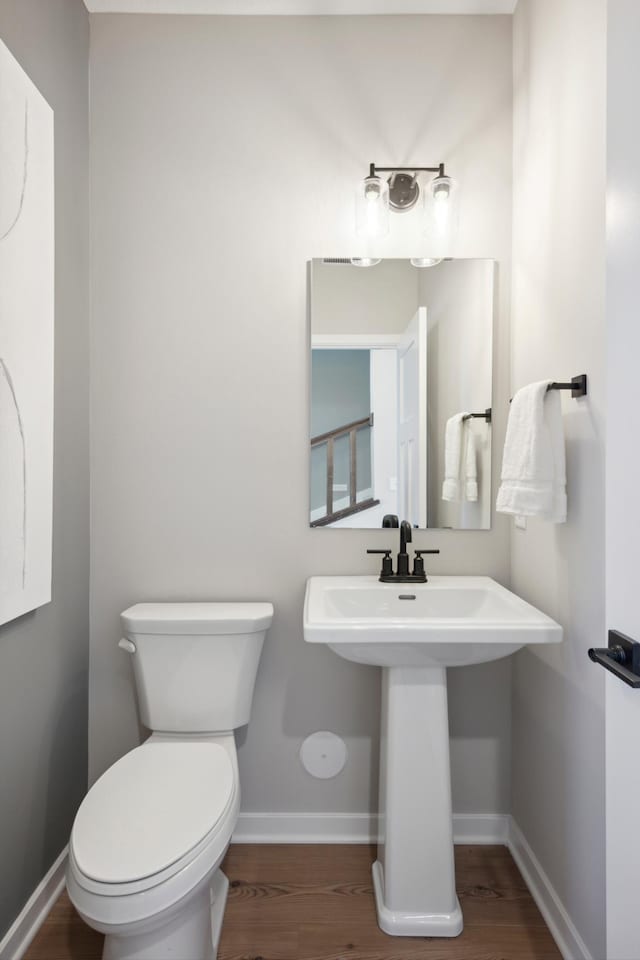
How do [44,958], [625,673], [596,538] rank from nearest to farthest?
1. [625,673]
2. [596,538]
3. [44,958]

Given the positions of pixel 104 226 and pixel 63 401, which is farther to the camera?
pixel 104 226

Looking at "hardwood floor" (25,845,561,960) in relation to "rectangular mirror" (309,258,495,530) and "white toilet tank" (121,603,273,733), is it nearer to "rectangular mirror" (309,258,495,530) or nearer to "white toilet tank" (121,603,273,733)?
"white toilet tank" (121,603,273,733)

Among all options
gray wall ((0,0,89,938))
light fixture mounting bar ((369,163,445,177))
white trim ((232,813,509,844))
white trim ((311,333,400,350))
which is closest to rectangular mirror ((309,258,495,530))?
white trim ((311,333,400,350))

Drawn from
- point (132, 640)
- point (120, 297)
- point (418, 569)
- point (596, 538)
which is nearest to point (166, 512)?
point (132, 640)

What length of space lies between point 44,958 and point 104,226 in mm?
2051

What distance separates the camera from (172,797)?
1326 millimetres

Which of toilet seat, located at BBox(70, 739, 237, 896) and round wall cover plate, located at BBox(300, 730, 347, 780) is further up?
toilet seat, located at BBox(70, 739, 237, 896)

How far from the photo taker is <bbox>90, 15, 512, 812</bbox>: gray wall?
1.88m

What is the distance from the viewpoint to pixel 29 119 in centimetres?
142

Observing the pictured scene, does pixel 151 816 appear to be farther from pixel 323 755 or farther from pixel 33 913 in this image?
pixel 323 755

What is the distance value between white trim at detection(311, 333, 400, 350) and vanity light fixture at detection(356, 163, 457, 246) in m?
0.32

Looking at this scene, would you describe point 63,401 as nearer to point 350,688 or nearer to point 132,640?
point 132,640

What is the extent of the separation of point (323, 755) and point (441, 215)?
70.3 inches

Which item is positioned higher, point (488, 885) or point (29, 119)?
point (29, 119)
